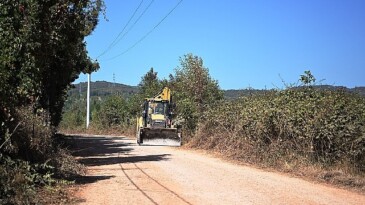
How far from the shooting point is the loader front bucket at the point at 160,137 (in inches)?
1173

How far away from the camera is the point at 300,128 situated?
17.5 meters

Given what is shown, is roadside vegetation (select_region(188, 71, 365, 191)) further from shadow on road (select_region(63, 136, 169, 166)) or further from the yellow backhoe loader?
the yellow backhoe loader

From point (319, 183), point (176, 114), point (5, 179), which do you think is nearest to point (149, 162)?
point (319, 183)

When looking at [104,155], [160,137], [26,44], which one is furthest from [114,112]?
[26,44]

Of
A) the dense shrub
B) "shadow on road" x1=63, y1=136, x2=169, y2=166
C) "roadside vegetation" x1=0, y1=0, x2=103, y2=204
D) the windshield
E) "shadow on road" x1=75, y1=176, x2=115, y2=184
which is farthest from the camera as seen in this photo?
the windshield

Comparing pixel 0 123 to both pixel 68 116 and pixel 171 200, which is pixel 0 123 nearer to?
pixel 171 200

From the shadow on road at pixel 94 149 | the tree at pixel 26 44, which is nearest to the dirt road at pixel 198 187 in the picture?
the tree at pixel 26 44

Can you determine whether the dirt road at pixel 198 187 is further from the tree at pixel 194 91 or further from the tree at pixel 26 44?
the tree at pixel 194 91

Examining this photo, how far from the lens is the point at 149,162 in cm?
1986

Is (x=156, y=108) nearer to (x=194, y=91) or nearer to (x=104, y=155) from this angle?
(x=194, y=91)

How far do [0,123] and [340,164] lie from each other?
11.0 metres

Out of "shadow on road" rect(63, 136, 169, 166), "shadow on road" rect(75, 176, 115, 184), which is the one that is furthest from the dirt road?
"shadow on road" rect(63, 136, 169, 166)

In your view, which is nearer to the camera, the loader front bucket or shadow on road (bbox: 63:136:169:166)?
shadow on road (bbox: 63:136:169:166)

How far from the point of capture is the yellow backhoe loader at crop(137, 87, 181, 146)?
98.0 feet
